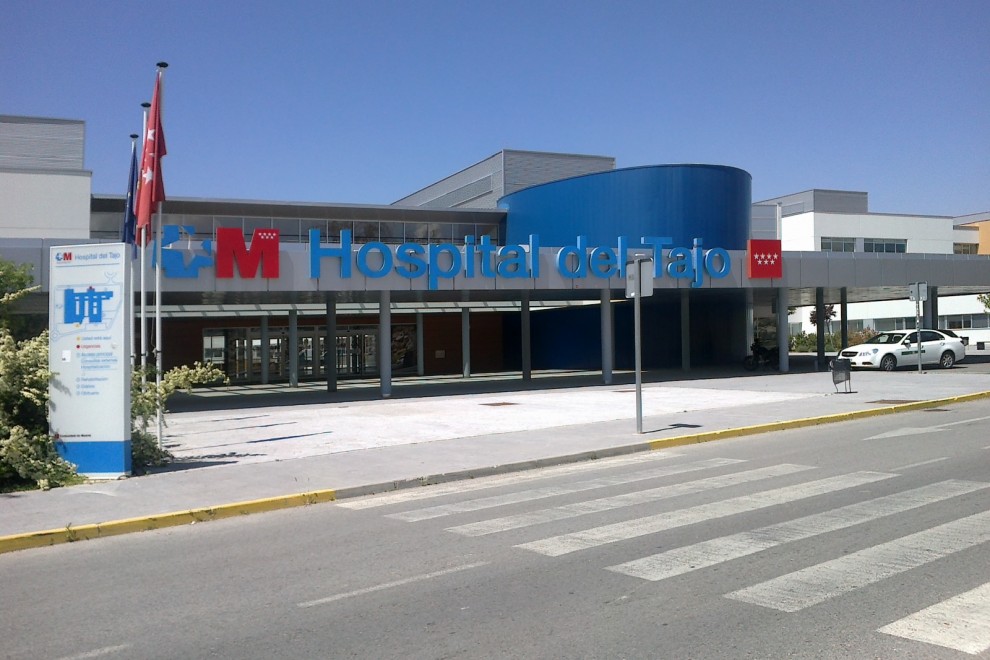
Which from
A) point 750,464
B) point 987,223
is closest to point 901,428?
point 750,464

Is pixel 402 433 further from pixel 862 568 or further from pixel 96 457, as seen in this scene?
pixel 862 568

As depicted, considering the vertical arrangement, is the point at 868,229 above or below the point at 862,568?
above

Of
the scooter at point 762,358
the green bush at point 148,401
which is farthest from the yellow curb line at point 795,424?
the scooter at point 762,358

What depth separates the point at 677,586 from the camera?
20.2 ft

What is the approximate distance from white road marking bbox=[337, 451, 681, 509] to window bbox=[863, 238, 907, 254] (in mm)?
64887

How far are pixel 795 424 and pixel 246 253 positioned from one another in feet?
49.1

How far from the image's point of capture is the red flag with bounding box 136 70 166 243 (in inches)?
605

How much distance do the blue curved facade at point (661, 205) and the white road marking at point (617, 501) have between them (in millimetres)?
27900

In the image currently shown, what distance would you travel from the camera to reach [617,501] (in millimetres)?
9594

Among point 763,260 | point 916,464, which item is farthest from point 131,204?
point 763,260

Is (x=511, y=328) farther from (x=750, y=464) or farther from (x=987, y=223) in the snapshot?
(x=987, y=223)

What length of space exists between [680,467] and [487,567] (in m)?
5.85

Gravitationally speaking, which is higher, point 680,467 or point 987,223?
point 987,223

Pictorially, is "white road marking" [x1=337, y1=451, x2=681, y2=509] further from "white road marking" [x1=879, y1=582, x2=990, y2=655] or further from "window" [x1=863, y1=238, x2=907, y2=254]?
"window" [x1=863, y1=238, x2=907, y2=254]
